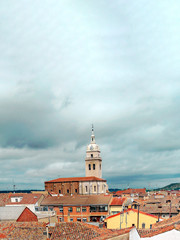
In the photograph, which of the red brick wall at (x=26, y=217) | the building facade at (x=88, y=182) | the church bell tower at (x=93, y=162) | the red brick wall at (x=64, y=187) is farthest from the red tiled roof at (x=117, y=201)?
the church bell tower at (x=93, y=162)

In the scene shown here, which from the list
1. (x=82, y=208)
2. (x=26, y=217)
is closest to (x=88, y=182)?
(x=82, y=208)

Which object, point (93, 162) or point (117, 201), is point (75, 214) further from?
point (93, 162)

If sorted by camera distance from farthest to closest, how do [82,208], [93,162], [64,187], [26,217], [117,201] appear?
1. [93,162]
2. [64,187]
3. [82,208]
4. [117,201]
5. [26,217]

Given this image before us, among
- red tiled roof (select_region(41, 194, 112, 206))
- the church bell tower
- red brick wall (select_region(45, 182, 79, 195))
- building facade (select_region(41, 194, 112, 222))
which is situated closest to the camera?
building facade (select_region(41, 194, 112, 222))

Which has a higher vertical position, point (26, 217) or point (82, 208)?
point (26, 217)

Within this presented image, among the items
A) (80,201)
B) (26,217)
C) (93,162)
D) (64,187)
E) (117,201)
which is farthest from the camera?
(93,162)

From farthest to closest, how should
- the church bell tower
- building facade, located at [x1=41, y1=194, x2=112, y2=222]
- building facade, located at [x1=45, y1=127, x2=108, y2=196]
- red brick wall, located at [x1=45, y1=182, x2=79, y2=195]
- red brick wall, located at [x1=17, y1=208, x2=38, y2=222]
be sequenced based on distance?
the church bell tower, red brick wall, located at [x1=45, y1=182, x2=79, y2=195], building facade, located at [x1=45, y1=127, x2=108, y2=196], building facade, located at [x1=41, y1=194, x2=112, y2=222], red brick wall, located at [x1=17, y1=208, x2=38, y2=222]

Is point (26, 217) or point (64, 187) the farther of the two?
point (64, 187)

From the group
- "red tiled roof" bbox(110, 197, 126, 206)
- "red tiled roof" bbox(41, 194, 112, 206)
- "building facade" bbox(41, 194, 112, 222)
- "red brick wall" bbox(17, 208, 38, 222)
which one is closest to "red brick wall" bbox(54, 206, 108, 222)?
"building facade" bbox(41, 194, 112, 222)

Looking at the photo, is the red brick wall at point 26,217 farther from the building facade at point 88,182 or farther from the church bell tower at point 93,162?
the church bell tower at point 93,162

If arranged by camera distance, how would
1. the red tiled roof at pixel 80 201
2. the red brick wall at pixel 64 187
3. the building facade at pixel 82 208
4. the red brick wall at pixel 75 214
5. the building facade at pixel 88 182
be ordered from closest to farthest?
the building facade at pixel 82 208 < the red brick wall at pixel 75 214 < the red tiled roof at pixel 80 201 < the building facade at pixel 88 182 < the red brick wall at pixel 64 187

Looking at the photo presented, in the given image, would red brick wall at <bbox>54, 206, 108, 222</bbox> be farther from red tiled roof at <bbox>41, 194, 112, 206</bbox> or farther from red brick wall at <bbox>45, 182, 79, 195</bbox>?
red brick wall at <bbox>45, 182, 79, 195</bbox>

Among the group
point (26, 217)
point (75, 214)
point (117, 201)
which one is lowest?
point (75, 214)

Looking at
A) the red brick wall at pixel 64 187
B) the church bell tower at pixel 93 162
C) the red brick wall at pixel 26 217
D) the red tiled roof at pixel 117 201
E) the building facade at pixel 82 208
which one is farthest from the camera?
the church bell tower at pixel 93 162
